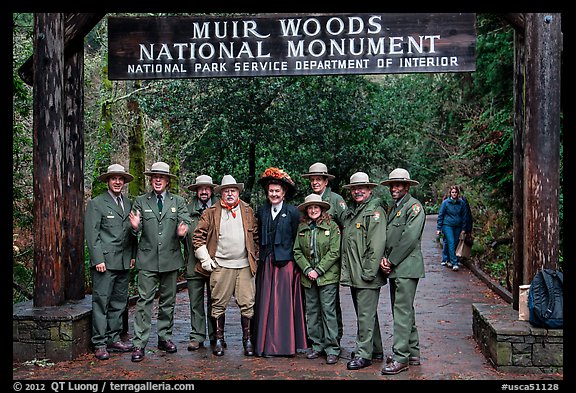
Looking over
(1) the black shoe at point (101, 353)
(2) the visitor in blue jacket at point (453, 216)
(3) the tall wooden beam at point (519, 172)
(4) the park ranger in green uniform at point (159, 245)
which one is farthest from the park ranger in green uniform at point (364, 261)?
(2) the visitor in blue jacket at point (453, 216)

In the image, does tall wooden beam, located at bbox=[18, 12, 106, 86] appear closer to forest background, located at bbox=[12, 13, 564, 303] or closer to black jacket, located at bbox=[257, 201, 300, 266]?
black jacket, located at bbox=[257, 201, 300, 266]

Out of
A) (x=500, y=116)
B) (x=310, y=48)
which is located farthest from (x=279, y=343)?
(x=500, y=116)

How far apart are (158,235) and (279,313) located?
1696 mm

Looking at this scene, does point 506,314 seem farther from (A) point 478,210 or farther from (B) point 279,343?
(A) point 478,210

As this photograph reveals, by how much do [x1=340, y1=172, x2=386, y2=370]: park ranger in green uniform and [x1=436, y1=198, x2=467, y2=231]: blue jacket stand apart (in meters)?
7.59

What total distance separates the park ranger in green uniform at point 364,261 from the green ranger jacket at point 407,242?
130 millimetres

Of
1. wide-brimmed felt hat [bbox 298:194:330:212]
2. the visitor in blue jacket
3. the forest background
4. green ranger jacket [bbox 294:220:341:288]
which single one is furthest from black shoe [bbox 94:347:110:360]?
the visitor in blue jacket

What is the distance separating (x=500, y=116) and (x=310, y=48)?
273 inches

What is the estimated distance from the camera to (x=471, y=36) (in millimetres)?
7781

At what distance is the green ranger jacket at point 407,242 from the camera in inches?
277

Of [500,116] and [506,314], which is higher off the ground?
[500,116]

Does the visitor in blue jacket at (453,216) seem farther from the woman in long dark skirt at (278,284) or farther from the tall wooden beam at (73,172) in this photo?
the tall wooden beam at (73,172)

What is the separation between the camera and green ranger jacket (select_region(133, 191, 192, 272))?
774 cm

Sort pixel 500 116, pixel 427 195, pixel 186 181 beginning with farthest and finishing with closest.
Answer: pixel 427 195, pixel 186 181, pixel 500 116
